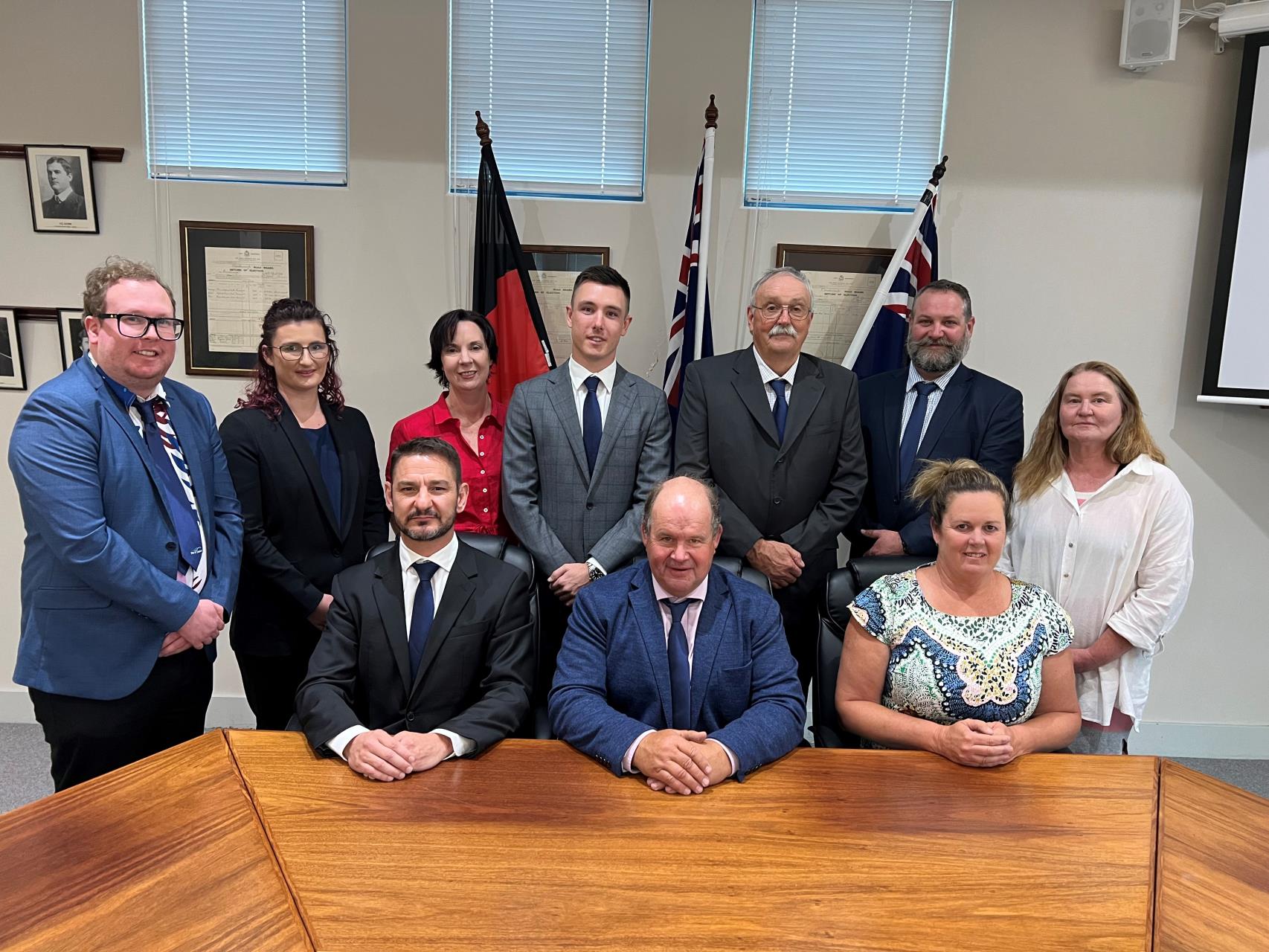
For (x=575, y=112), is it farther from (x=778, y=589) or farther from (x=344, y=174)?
(x=778, y=589)

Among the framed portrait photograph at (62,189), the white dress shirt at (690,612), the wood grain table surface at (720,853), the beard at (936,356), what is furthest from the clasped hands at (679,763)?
the framed portrait photograph at (62,189)

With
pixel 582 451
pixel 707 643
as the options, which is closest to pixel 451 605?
pixel 707 643

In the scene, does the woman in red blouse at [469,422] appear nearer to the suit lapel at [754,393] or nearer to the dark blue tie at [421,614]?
the dark blue tie at [421,614]

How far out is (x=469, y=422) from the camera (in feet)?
9.16

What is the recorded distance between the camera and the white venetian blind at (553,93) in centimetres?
346

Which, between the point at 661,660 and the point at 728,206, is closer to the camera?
the point at 661,660

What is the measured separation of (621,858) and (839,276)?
2.75 m

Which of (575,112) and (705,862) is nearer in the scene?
(705,862)

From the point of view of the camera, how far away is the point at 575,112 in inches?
139

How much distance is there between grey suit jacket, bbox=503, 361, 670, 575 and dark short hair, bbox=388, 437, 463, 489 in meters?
0.46

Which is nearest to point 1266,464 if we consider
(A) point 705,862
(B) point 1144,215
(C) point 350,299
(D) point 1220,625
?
(D) point 1220,625

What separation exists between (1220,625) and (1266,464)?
28.5 inches

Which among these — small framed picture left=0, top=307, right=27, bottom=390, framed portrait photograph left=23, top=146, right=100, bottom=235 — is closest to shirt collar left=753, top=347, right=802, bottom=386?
framed portrait photograph left=23, top=146, right=100, bottom=235

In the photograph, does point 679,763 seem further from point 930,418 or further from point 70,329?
point 70,329
